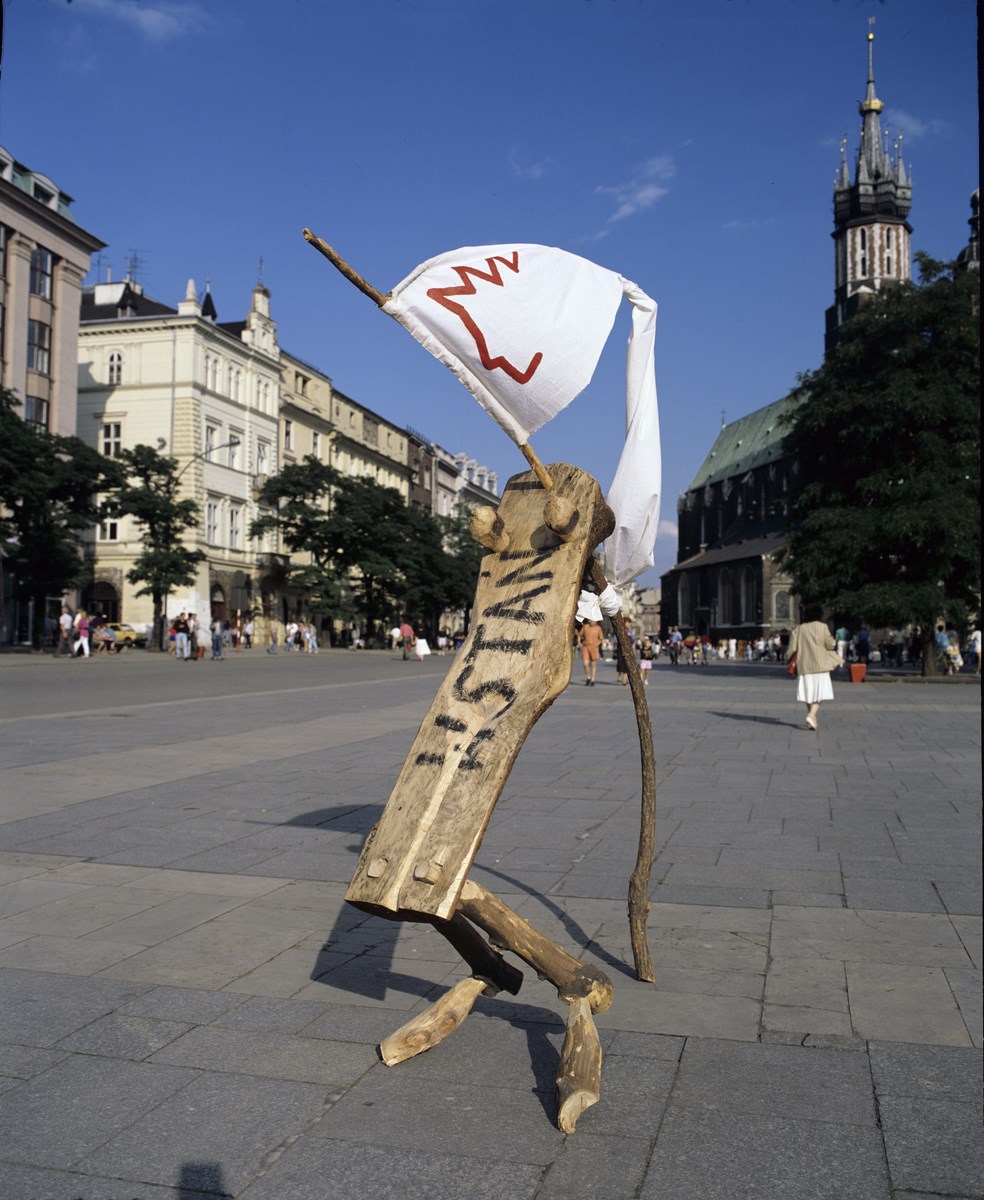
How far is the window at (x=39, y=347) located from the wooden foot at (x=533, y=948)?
5061 cm

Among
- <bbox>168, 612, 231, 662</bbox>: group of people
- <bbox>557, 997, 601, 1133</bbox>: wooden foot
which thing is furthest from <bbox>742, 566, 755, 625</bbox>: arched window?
<bbox>557, 997, 601, 1133</bbox>: wooden foot

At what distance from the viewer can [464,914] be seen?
3.64m

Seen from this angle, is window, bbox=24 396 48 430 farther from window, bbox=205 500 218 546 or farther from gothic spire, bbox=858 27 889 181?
gothic spire, bbox=858 27 889 181

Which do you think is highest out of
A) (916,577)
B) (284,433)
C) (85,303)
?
(85,303)

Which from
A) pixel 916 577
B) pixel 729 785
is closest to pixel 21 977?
pixel 729 785

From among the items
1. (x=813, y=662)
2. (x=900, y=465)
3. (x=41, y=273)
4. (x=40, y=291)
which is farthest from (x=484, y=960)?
(x=41, y=273)

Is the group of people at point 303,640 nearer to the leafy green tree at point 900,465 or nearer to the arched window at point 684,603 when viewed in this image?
the leafy green tree at point 900,465

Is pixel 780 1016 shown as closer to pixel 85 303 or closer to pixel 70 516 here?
pixel 70 516

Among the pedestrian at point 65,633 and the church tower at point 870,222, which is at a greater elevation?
the church tower at point 870,222

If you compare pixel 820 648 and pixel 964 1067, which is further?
pixel 820 648

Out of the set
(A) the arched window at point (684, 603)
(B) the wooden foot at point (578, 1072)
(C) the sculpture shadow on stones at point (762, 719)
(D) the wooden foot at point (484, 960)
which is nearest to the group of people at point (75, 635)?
(C) the sculpture shadow on stones at point (762, 719)

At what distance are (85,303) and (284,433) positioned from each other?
14.1 m

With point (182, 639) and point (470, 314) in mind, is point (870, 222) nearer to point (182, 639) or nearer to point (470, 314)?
point (182, 639)

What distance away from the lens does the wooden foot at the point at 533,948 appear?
3.59 meters
